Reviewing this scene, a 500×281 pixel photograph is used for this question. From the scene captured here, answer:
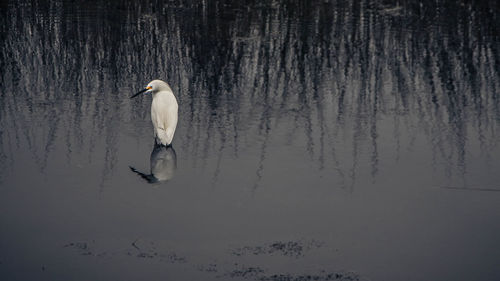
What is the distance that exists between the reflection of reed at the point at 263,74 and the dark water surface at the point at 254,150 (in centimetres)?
3

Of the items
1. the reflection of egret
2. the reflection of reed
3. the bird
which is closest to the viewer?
the reflection of egret

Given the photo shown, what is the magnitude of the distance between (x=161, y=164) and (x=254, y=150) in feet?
2.46

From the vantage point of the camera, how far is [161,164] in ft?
22.6

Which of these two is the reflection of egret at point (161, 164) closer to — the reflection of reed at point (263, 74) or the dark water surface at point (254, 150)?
the dark water surface at point (254, 150)

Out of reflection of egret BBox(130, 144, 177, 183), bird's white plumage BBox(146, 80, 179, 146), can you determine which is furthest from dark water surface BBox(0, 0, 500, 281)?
bird's white plumage BBox(146, 80, 179, 146)

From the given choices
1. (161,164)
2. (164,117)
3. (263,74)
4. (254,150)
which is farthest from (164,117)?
(263,74)

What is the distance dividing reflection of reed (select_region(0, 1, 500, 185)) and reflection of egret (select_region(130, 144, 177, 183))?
18cm

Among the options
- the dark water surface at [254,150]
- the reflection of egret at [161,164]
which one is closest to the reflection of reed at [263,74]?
the dark water surface at [254,150]

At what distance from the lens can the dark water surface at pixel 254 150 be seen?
5.22 m

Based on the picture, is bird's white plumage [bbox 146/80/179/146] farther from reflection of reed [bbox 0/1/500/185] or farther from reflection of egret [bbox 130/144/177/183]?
reflection of reed [bbox 0/1/500/185]

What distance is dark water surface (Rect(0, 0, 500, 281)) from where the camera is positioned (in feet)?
17.1

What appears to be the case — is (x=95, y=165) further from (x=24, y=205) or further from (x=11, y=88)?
(x=11, y=88)

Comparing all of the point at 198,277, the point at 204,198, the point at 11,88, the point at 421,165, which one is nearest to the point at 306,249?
the point at 198,277

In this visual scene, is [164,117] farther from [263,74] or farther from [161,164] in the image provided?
[263,74]
